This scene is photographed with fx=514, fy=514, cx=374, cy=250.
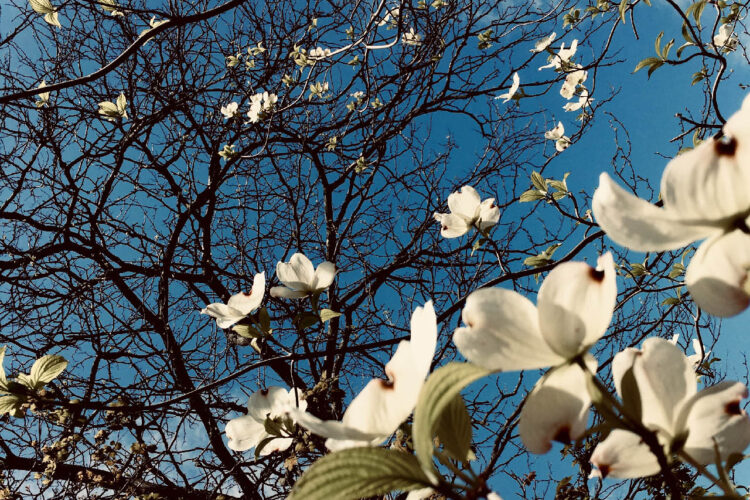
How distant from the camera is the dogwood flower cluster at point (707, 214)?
21 cm

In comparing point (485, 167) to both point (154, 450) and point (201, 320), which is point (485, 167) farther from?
point (154, 450)

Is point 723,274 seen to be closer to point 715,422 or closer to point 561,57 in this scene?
point 715,422

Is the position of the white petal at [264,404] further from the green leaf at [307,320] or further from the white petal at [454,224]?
the white petal at [454,224]

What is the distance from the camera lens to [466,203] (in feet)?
3.50

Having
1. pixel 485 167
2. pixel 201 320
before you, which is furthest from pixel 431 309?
pixel 485 167

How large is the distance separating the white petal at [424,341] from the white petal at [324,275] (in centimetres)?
51

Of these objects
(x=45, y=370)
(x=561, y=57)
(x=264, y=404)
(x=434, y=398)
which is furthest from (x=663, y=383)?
(x=561, y=57)

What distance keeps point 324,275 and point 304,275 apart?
31 mm

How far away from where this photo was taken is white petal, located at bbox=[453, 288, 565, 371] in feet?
0.74

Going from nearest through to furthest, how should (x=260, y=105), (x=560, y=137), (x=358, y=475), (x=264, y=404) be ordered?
(x=358, y=475), (x=264, y=404), (x=560, y=137), (x=260, y=105)

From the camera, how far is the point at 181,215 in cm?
247

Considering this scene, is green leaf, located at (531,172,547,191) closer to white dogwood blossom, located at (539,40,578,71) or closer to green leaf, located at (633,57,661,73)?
green leaf, located at (633,57,661,73)

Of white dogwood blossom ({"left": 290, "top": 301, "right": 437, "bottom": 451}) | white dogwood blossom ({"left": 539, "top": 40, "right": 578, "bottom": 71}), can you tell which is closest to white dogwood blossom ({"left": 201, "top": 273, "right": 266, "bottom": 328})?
white dogwood blossom ({"left": 290, "top": 301, "right": 437, "bottom": 451})

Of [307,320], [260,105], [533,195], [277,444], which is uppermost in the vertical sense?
[260,105]
